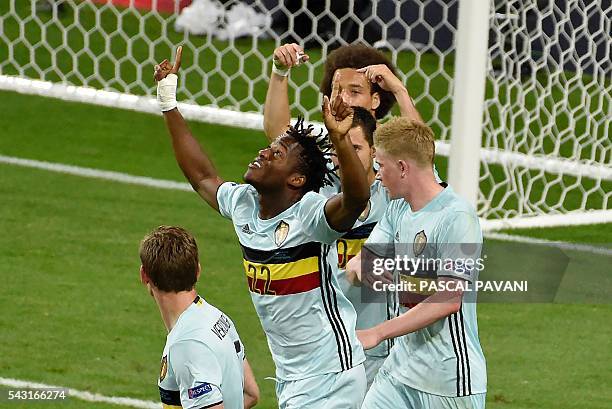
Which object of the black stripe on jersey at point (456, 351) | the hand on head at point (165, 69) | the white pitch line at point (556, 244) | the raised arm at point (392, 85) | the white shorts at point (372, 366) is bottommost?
the white pitch line at point (556, 244)

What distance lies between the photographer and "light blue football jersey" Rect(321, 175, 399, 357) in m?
5.90

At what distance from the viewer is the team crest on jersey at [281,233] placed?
5129 mm

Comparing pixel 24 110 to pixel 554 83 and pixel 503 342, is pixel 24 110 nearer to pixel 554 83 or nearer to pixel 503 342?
pixel 554 83

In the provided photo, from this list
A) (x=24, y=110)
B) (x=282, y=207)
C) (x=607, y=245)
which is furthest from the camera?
(x=24, y=110)

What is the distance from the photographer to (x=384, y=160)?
5.25m

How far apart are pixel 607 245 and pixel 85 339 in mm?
3905

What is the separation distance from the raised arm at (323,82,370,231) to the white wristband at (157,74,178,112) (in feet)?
3.13

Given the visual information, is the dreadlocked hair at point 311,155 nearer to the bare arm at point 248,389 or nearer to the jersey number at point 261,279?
the jersey number at point 261,279

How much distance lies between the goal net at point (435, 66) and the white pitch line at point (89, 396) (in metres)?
2.92

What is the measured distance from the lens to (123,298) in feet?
28.8

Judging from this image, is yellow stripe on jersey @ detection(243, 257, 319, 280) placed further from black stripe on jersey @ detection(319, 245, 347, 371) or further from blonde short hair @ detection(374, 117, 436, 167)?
blonde short hair @ detection(374, 117, 436, 167)

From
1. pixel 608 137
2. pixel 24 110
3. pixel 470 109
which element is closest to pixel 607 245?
pixel 608 137

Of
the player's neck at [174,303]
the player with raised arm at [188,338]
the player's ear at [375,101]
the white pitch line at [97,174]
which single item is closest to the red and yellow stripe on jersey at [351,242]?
the player's ear at [375,101]

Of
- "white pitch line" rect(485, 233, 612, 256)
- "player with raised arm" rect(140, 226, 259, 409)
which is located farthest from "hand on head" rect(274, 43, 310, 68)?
"white pitch line" rect(485, 233, 612, 256)
